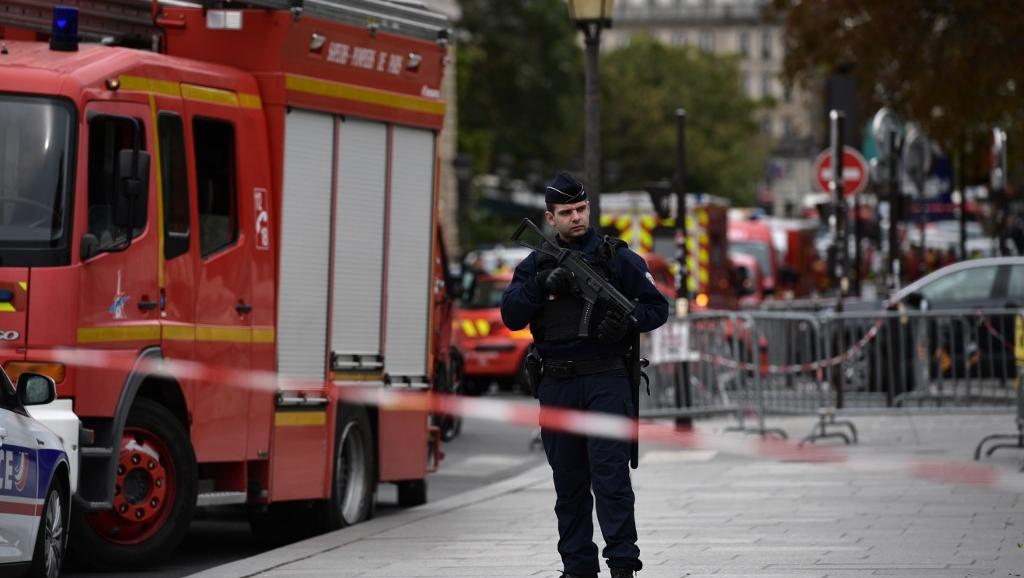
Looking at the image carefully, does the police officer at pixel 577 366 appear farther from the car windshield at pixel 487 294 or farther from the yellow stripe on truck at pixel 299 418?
the car windshield at pixel 487 294

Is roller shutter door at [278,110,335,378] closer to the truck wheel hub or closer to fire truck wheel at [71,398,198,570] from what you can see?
fire truck wheel at [71,398,198,570]

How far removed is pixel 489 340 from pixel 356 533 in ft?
52.9

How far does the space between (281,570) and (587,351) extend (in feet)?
8.28

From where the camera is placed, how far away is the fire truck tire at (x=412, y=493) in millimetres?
15859

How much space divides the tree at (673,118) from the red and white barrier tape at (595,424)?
7334 cm

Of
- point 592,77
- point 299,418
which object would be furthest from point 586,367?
point 592,77

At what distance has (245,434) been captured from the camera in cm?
1294

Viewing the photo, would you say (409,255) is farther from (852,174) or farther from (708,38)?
→ (708,38)

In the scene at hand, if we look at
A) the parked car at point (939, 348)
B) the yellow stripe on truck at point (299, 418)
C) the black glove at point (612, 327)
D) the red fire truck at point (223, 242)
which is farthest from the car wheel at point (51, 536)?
Result: the parked car at point (939, 348)

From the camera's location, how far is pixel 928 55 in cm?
2803

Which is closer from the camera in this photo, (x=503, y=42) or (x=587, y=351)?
(x=587, y=351)

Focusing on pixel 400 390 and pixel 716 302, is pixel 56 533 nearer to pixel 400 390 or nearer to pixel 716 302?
pixel 400 390

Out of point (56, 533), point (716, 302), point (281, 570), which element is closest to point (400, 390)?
point (281, 570)

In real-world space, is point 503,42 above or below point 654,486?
above
